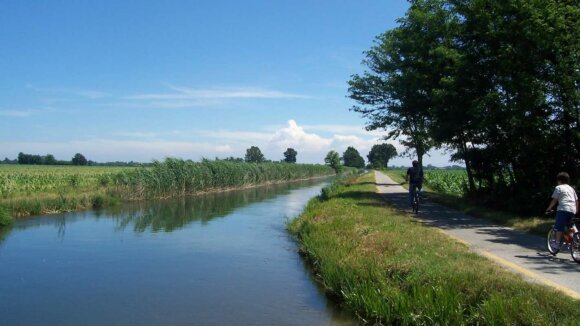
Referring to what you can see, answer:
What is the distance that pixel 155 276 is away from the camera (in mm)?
12922

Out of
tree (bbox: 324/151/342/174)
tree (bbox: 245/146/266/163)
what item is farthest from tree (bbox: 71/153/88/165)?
tree (bbox: 324/151/342/174)

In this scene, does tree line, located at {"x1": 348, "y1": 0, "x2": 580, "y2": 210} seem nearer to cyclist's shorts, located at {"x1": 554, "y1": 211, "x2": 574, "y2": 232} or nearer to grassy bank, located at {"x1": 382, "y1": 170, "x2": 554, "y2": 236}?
grassy bank, located at {"x1": 382, "y1": 170, "x2": 554, "y2": 236}

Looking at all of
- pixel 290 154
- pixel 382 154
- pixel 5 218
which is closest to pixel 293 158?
pixel 290 154

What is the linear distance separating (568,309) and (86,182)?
117ft

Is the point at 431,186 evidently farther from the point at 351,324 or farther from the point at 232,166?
the point at 351,324

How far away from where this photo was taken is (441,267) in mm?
9031

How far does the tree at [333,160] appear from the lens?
444 ft

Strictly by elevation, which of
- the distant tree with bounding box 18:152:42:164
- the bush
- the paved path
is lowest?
the bush

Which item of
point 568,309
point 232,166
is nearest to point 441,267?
point 568,309

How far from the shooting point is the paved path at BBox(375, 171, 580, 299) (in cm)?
883

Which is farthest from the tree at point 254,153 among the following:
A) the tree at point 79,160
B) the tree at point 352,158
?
the tree at point 352,158

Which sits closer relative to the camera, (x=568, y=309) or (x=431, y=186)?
(x=568, y=309)

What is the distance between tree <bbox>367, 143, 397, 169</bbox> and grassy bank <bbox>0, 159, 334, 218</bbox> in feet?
351

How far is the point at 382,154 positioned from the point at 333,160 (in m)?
32.0
